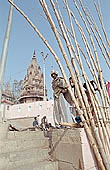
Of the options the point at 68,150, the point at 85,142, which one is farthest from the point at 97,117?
the point at 68,150

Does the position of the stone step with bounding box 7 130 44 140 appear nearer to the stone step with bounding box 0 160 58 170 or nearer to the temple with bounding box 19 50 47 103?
the stone step with bounding box 0 160 58 170

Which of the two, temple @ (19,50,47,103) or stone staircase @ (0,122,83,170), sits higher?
temple @ (19,50,47,103)

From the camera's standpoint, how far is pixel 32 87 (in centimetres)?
1942

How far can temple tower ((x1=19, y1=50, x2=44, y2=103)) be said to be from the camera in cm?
1803

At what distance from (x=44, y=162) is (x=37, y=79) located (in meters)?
19.6

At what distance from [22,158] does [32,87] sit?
18.1m

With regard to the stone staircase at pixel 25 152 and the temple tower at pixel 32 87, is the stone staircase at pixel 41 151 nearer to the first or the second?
the stone staircase at pixel 25 152

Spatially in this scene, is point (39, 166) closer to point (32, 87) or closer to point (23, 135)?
point (23, 135)

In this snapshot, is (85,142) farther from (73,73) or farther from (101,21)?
(101,21)

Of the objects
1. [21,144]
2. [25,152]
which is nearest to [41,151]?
[25,152]

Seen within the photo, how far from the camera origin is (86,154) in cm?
116

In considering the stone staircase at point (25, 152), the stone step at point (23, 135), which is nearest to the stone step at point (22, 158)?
the stone staircase at point (25, 152)

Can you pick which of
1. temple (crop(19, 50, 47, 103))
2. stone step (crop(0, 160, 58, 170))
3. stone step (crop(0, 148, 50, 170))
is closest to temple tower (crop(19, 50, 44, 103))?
temple (crop(19, 50, 47, 103))

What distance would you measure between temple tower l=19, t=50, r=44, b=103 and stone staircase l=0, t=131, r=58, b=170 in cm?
1591
